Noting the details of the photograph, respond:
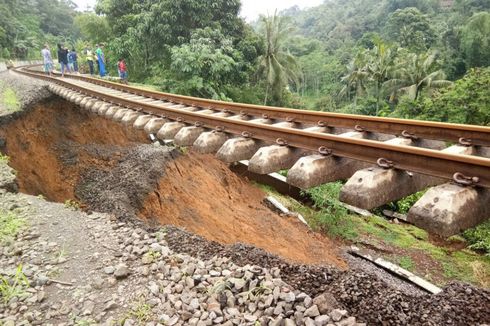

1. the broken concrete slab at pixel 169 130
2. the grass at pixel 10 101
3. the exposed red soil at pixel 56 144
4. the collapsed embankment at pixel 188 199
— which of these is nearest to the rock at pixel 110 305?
the collapsed embankment at pixel 188 199

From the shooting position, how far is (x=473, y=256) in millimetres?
11031

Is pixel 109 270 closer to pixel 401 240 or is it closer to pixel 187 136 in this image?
pixel 187 136

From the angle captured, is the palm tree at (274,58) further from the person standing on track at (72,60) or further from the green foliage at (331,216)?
the green foliage at (331,216)

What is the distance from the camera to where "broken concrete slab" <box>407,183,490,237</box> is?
7.34 ft

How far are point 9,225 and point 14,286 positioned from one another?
1.53 metres

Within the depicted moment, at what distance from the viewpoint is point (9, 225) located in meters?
4.83

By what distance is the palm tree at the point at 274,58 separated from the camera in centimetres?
2509

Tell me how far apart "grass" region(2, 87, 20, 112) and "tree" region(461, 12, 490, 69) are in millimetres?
37836

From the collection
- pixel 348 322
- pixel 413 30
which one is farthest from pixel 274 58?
pixel 413 30

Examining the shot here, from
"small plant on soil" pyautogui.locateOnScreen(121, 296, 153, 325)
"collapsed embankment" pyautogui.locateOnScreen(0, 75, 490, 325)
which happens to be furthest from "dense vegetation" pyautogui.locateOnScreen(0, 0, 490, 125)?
"small plant on soil" pyautogui.locateOnScreen(121, 296, 153, 325)

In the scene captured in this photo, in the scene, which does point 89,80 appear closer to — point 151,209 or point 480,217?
point 151,209

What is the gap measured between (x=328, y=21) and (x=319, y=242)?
9994cm

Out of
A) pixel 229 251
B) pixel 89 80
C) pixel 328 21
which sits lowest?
pixel 229 251

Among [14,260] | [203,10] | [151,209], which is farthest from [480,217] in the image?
[203,10]
